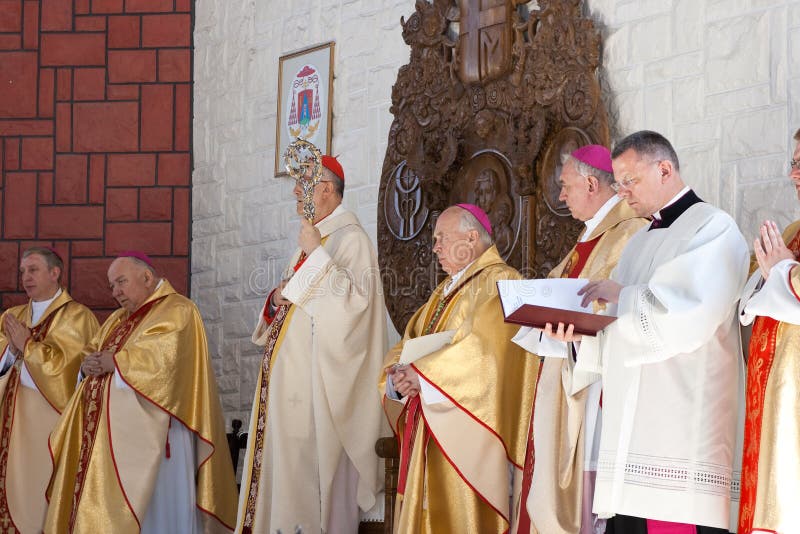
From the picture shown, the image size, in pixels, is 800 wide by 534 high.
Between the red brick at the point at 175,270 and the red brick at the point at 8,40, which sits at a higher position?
the red brick at the point at 8,40

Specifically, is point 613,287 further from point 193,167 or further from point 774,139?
point 193,167

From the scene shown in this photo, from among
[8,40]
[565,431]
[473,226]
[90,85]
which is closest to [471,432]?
[565,431]

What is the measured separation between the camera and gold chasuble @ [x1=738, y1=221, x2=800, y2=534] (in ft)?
11.2

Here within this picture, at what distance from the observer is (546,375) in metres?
4.51

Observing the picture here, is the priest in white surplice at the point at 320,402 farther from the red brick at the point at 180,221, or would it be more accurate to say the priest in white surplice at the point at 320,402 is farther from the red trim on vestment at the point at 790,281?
the red trim on vestment at the point at 790,281

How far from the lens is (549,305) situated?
12.7 ft

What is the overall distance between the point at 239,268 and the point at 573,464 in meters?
4.15

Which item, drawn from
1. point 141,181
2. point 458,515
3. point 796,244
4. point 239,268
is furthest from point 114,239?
point 796,244

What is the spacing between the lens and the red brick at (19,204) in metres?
8.28

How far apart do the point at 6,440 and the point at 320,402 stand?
2385 mm

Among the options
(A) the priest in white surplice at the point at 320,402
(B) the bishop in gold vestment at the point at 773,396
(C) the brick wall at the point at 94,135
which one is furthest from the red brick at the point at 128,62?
(B) the bishop in gold vestment at the point at 773,396

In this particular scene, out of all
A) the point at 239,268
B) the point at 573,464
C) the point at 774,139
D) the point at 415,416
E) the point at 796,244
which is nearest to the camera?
the point at 796,244

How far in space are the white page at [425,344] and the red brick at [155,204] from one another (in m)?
3.58

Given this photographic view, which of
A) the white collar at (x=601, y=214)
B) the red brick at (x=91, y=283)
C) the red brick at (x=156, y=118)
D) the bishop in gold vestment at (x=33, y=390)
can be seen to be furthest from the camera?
the red brick at (x=156, y=118)
